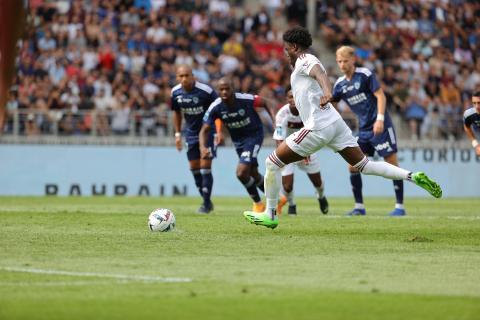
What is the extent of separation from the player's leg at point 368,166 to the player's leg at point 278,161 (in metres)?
0.32

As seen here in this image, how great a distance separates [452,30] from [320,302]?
30917 millimetres

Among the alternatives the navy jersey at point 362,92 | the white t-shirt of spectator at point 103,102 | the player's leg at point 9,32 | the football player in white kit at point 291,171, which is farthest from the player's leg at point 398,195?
the player's leg at point 9,32

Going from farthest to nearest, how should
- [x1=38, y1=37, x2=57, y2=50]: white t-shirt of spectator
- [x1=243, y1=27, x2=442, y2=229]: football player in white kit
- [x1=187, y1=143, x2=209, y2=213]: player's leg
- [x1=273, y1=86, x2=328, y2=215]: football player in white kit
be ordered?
[x1=38, y1=37, x2=57, y2=50]: white t-shirt of spectator < [x1=187, y1=143, x2=209, y2=213]: player's leg < [x1=273, y1=86, x2=328, y2=215]: football player in white kit < [x1=243, y1=27, x2=442, y2=229]: football player in white kit

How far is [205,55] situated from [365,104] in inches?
559

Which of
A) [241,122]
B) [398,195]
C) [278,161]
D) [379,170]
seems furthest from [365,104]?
[278,161]

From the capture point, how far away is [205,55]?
3244cm

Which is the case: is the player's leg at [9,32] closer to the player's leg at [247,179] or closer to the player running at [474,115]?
the player's leg at [247,179]

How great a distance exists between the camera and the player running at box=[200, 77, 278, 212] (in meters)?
18.2

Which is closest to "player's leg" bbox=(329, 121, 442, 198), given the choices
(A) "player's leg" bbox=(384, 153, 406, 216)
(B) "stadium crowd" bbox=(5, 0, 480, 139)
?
(A) "player's leg" bbox=(384, 153, 406, 216)

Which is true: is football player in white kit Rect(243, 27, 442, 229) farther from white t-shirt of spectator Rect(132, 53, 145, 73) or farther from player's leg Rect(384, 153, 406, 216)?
white t-shirt of spectator Rect(132, 53, 145, 73)

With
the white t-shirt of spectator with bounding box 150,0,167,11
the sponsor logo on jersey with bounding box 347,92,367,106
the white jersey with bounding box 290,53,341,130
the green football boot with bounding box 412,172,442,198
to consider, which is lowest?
the green football boot with bounding box 412,172,442,198

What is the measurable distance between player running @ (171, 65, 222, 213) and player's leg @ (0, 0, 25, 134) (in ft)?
44.3

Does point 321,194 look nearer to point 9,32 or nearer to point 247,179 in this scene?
point 247,179

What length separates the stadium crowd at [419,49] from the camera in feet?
106
